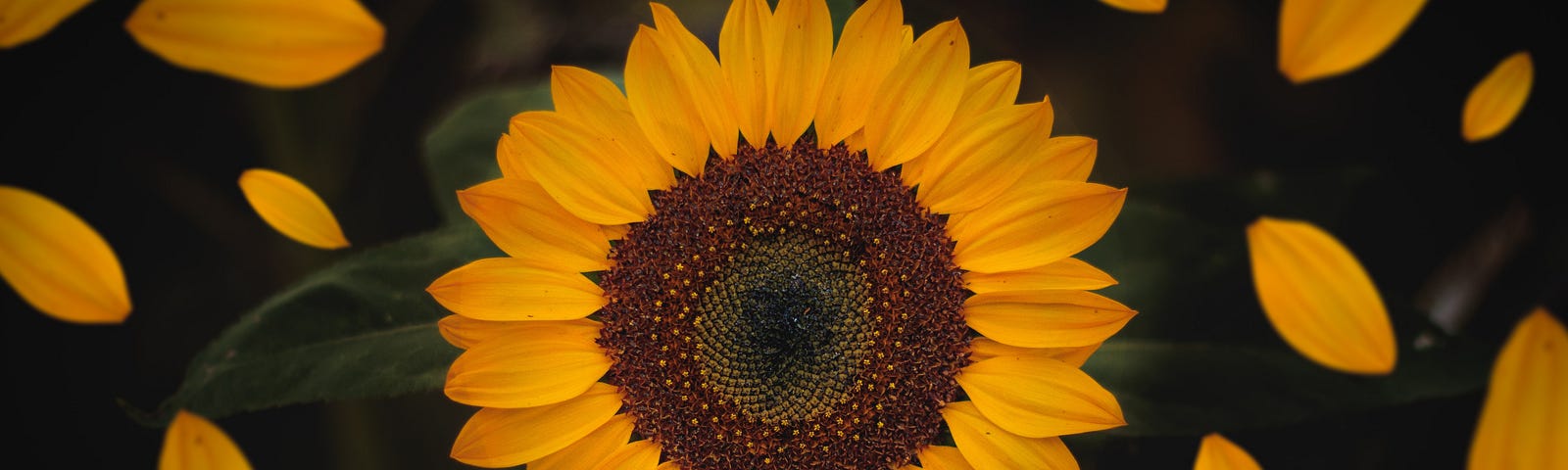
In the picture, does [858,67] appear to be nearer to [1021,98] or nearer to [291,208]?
[1021,98]

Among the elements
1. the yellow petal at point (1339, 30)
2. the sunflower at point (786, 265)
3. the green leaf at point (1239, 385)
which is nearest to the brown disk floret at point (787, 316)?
the sunflower at point (786, 265)

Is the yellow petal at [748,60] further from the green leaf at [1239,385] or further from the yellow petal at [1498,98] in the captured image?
the yellow petal at [1498,98]

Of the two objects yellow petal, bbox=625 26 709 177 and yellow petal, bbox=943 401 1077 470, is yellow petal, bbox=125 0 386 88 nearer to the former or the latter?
yellow petal, bbox=625 26 709 177

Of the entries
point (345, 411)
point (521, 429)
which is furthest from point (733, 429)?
point (345, 411)

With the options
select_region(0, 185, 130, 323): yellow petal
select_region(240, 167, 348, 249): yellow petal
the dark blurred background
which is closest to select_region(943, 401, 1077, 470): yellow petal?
the dark blurred background

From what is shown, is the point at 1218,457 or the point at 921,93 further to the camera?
the point at 1218,457

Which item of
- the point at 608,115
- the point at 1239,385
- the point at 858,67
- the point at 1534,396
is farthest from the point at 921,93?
the point at 1534,396
